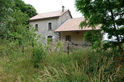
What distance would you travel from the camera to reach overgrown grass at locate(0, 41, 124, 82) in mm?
2176

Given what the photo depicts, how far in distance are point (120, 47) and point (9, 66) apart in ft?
12.2

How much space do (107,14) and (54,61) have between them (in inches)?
95.1

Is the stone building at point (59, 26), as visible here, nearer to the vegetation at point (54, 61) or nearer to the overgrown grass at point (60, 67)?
the vegetation at point (54, 61)

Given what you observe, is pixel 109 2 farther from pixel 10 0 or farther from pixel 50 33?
pixel 50 33

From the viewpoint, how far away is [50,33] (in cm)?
1605

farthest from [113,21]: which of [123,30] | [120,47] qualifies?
[120,47]

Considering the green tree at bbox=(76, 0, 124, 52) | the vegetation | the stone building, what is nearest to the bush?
the vegetation

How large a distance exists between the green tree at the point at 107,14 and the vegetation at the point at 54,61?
0.12ft

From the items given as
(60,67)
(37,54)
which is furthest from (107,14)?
(37,54)

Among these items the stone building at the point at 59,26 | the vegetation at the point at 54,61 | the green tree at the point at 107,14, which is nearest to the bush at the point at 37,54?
the vegetation at the point at 54,61

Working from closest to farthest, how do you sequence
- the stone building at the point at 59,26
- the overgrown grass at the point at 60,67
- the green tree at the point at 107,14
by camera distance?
the overgrown grass at the point at 60,67
the green tree at the point at 107,14
the stone building at the point at 59,26

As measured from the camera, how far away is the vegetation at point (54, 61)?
88.0 inches

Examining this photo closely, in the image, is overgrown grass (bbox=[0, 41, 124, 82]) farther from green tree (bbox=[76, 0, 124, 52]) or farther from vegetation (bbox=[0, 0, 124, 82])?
green tree (bbox=[76, 0, 124, 52])

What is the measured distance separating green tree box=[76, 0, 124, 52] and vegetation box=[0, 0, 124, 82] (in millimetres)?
36
